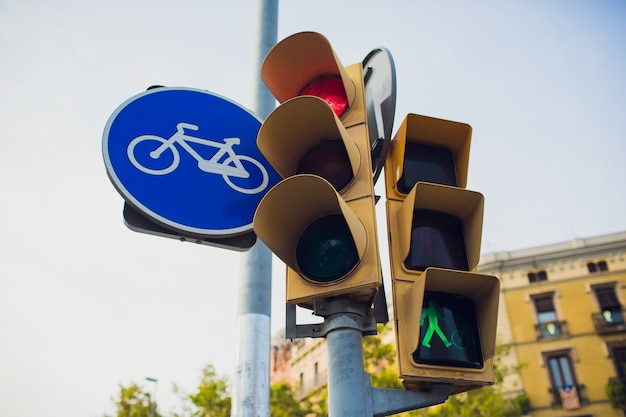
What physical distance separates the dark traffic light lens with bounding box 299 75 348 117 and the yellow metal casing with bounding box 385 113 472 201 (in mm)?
388

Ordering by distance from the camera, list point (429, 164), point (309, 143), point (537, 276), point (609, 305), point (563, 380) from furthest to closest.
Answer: point (537, 276)
point (609, 305)
point (563, 380)
point (429, 164)
point (309, 143)

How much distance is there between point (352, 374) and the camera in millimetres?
2631

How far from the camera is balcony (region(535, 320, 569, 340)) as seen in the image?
1140 inches

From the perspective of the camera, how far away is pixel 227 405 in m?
24.0

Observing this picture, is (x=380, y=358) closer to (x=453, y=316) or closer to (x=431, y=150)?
(x=431, y=150)

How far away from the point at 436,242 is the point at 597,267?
30.6 m

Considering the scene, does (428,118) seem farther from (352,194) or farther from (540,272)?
(540,272)

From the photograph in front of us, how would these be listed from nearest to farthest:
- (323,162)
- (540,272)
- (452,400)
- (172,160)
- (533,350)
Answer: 1. (323,162)
2. (172,160)
3. (452,400)
4. (533,350)
5. (540,272)

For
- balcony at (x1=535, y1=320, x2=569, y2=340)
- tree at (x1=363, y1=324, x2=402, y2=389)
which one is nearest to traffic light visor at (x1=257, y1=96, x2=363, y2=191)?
tree at (x1=363, y1=324, x2=402, y2=389)

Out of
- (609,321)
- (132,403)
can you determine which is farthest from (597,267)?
(132,403)

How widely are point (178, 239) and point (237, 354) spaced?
2.83 feet

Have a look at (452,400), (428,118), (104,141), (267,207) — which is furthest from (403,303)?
(452,400)

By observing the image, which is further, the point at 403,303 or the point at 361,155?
the point at 361,155

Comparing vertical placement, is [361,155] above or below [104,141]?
below
